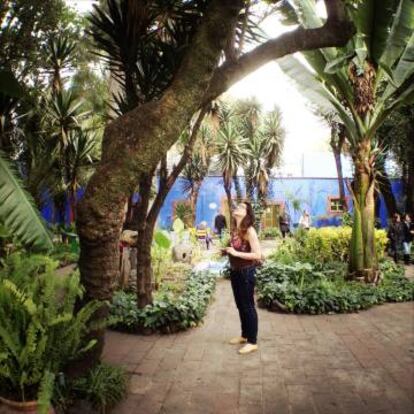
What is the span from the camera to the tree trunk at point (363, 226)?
8547mm

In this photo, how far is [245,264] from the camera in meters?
4.79

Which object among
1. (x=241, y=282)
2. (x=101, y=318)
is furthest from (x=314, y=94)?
(x=101, y=318)

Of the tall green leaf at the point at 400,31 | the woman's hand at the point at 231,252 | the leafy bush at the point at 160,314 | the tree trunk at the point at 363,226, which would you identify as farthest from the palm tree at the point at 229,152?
the woman's hand at the point at 231,252

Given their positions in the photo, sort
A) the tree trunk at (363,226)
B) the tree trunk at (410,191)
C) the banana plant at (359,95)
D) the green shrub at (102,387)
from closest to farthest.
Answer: the green shrub at (102,387) < the banana plant at (359,95) < the tree trunk at (363,226) < the tree trunk at (410,191)

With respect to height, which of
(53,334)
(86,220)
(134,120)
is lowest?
(53,334)

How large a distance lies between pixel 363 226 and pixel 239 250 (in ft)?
15.4

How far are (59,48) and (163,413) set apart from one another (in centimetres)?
1184

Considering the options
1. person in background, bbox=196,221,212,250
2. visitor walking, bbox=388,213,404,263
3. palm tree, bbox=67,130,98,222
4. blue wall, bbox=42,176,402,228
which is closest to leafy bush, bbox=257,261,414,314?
visitor walking, bbox=388,213,404,263

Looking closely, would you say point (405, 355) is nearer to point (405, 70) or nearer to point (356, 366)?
point (356, 366)

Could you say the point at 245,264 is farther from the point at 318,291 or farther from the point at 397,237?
the point at 397,237

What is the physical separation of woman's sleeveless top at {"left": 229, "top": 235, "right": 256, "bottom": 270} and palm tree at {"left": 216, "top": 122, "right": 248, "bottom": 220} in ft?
55.4

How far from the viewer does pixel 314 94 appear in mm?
8859

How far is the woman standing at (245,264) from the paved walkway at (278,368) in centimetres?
35

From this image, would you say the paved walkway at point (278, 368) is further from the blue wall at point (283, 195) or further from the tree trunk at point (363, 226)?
the blue wall at point (283, 195)
